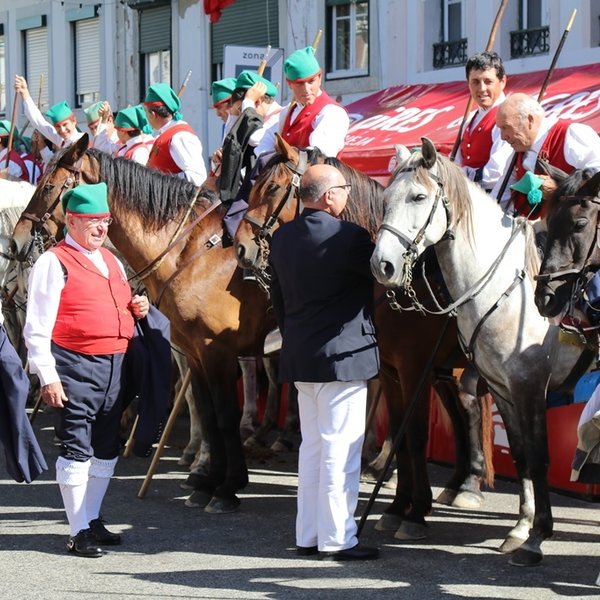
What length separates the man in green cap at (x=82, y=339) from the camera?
6.80m

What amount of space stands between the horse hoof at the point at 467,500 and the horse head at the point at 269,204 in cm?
204

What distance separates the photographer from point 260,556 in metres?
6.82

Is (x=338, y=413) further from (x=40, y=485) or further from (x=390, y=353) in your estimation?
(x=40, y=485)

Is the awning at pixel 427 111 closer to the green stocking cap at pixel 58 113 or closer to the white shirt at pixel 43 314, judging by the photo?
the green stocking cap at pixel 58 113

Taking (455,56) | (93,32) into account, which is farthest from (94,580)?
(93,32)

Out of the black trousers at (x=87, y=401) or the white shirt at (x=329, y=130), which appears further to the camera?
the white shirt at (x=329, y=130)

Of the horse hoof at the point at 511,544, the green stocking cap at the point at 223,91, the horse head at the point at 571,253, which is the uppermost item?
the green stocking cap at the point at 223,91

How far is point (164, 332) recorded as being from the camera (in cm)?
727

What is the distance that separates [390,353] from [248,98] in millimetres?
2394

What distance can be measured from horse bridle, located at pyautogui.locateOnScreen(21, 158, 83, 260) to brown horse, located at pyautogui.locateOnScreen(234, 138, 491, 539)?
1.35m

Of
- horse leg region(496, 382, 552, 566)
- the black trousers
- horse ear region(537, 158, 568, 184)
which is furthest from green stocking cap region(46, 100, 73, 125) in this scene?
horse leg region(496, 382, 552, 566)

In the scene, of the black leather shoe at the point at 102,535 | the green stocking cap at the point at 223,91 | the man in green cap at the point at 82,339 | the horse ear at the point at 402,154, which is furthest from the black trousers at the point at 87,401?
the green stocking cap at the point at 223,91

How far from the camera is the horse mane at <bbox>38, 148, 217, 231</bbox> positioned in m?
8.24

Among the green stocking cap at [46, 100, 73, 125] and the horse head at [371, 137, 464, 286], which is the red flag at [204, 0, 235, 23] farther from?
the horse head at [371, 137, 464, 286]
